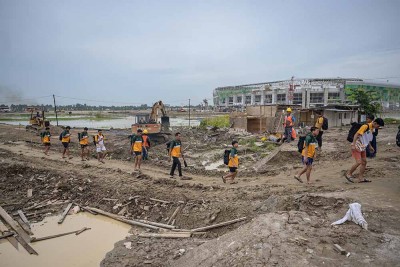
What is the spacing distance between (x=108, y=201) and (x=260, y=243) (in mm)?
5698

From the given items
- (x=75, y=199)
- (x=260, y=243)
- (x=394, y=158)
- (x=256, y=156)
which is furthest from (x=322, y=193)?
(x=256, y=156)

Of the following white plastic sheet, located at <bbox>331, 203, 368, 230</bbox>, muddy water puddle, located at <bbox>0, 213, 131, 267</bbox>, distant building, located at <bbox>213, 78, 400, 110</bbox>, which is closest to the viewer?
white plastic sheet, located at <bbox>331, 203, 368, 230</bbox>

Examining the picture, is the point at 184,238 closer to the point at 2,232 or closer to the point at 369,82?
the point at 2,232

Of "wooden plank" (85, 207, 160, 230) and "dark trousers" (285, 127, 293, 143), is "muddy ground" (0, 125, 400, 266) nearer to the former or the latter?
"wooden plank" (85, 207, 160, 230)

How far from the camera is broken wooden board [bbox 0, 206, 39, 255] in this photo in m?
6.23

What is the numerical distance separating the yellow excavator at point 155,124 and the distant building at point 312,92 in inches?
936

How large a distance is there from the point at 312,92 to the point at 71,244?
192 feet

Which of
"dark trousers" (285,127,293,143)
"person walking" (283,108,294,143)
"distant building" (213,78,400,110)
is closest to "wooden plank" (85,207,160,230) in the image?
"person walking" (283,108,294,143)

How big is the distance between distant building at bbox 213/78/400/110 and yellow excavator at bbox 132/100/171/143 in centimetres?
2377

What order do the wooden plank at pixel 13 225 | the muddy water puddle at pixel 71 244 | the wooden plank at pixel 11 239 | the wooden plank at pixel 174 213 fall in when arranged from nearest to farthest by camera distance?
the muddy water puddle at pixel 71 244, the wooden plank at pixel 11 239, the wooden plank at pixel 13 225, the wooden plank at pixel 174 213

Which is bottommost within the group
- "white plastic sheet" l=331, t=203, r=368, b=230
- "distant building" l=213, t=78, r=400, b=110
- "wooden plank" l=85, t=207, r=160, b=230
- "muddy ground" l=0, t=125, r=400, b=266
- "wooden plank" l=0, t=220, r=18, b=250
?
"wooden plank" l=0, t=220, r=18, b=250

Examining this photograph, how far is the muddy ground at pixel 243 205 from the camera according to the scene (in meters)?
4.22

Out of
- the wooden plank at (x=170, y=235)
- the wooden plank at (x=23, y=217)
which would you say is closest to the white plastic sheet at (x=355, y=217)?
the wooden plank at (x=170, y=235)

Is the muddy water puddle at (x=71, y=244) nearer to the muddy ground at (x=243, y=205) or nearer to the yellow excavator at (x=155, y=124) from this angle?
the muddy ground at (x=243, y=205)
